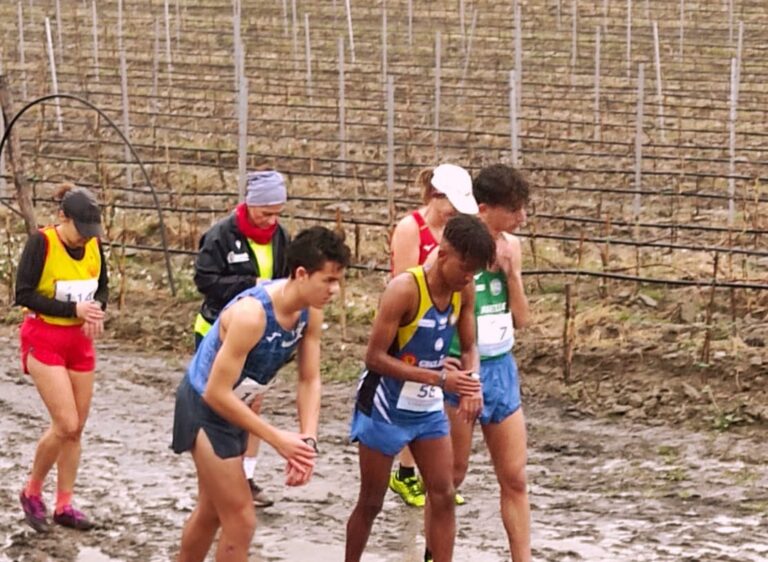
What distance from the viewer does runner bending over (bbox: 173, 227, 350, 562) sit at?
4020mm

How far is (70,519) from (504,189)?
7.12 feet

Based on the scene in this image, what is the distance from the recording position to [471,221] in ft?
14.3

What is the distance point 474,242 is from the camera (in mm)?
4309

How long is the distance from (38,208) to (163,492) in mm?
7888

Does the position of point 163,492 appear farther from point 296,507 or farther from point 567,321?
point 567,321

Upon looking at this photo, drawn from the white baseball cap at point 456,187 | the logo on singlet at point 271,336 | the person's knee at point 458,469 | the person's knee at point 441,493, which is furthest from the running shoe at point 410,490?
the logo on singlet at point 271,336

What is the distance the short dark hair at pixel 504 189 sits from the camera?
→ 15.6 ft

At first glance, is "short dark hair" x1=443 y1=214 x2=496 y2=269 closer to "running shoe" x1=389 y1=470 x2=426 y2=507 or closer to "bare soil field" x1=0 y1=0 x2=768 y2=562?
"bare soil field" x1=0 y1=0 x2=768 y2=562

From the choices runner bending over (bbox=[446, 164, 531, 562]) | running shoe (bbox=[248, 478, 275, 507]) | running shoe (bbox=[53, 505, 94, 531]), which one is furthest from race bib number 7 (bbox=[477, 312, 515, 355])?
running shoe (bbox=[53, 505, 94, 531])

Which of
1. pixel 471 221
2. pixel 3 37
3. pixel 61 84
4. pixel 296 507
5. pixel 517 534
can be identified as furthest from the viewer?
pixel 3 37

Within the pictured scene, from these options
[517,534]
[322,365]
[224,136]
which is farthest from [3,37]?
[517,534]

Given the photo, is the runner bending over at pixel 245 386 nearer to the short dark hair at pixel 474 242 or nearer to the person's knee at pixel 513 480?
the short dark hair at pixel 474 242

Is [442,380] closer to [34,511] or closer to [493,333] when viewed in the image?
[493,333]

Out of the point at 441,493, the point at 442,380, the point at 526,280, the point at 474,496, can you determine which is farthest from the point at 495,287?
the point at 526,280
